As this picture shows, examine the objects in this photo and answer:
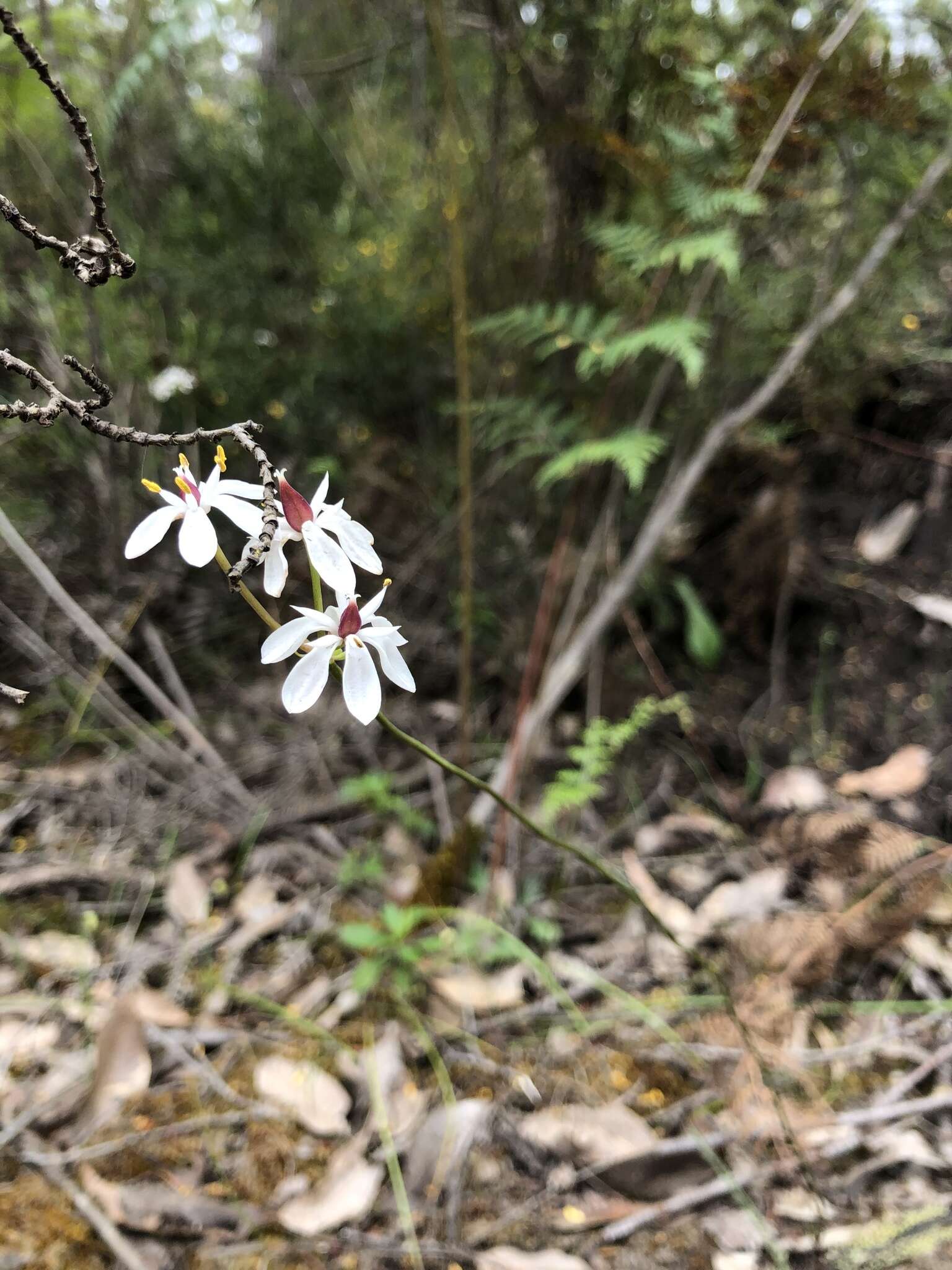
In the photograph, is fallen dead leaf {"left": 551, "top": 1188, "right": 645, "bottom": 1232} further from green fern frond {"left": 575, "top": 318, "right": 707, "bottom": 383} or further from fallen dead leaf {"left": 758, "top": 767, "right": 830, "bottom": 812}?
green fern frond {"left": 575, "top": 318, "right": 707, "bottom": 383}

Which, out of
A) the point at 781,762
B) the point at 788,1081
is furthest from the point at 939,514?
the point at 788,1081

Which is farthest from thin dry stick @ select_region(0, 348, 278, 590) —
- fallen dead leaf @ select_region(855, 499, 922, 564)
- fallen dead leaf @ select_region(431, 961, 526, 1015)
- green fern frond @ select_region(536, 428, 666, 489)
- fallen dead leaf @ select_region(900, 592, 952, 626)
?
fallen dead leaf @ select_region(855, 499, 922, 564)

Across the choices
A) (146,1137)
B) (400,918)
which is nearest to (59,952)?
(146,1137)

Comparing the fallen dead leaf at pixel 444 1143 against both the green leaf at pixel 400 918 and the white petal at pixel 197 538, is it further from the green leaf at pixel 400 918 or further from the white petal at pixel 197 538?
the white petal at pixel 197 538

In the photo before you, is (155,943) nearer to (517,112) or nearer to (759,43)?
(517,112)

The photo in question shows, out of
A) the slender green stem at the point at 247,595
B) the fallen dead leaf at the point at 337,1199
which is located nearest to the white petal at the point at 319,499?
the slender green stem at the point at 247,595

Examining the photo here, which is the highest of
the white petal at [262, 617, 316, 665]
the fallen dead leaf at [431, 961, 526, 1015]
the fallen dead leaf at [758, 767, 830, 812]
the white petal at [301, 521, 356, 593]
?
the white petal at [301, 521, 356, 593]
